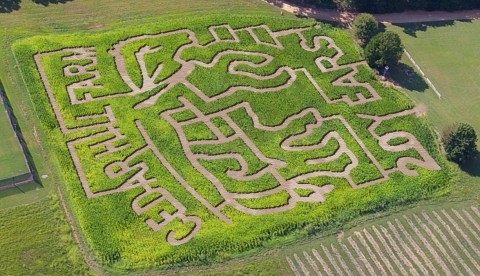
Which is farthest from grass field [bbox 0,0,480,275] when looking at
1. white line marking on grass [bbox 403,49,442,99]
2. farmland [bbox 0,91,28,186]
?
white line marking on grass [bbox 403,49,442,99]

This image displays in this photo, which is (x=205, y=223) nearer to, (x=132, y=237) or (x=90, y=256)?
(x=132, y=237)

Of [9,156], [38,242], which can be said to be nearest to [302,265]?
[38,242]

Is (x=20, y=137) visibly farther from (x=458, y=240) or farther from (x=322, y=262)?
(x=458, y=240)

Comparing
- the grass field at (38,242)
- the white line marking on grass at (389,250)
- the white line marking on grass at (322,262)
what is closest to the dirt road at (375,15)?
the white line marking on grass at (389,250)

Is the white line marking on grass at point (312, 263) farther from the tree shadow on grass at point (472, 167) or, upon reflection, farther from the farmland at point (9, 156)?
the farmland at point (9, 156)

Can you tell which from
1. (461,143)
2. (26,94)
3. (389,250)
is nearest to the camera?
(389,250)
